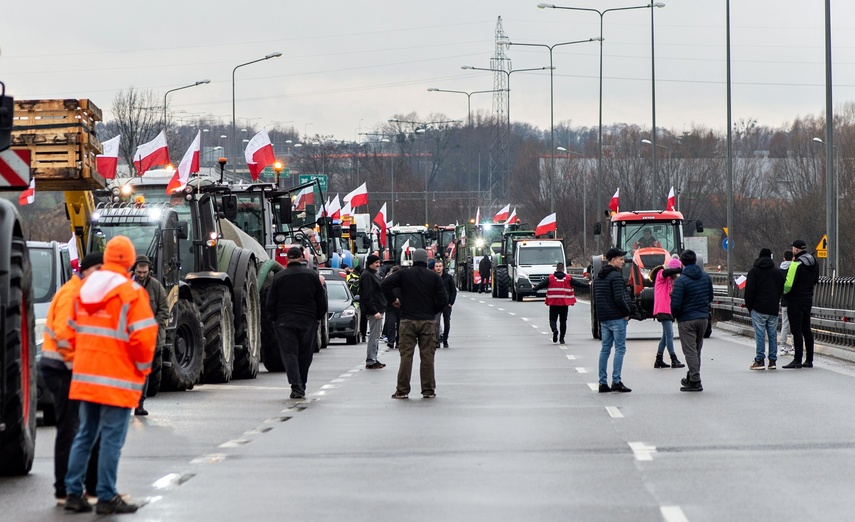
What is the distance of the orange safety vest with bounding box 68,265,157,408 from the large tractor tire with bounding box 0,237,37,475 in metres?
1.19

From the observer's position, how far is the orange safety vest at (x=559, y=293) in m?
30.4

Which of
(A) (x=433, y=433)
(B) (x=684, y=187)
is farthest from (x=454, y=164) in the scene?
(A) (x=433, y=433)

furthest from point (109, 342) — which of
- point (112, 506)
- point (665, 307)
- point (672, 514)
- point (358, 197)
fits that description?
point (358, 197)

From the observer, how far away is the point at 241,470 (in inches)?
448

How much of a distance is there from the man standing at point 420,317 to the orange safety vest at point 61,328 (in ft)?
28.5

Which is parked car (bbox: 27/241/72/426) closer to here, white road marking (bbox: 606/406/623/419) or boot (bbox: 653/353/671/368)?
white road marking (bbox: 606/406/623/419)

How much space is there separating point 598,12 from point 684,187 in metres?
36.8

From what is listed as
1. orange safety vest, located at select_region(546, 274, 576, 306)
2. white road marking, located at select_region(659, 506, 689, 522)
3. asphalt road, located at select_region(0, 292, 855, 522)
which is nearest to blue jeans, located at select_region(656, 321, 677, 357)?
asphalt road, located at select_region(0, 292, 855, 522)

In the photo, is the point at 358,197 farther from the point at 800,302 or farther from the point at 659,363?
the point at 800,302

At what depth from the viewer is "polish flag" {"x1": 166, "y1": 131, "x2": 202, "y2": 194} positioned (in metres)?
20.5

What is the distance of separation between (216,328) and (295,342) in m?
2.59

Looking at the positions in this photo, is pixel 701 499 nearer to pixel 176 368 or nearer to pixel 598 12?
pixel 176 368

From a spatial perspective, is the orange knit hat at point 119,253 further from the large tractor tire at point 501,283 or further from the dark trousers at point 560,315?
the large tractor tire at point 501,283

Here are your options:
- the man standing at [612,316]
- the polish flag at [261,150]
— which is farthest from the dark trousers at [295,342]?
the polish flag at [261,150]
